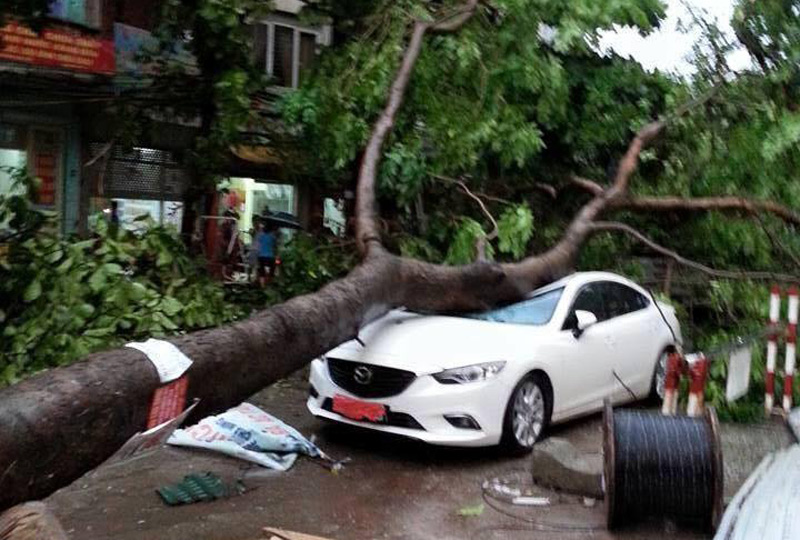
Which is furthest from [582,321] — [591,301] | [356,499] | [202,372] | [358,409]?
[202,372]

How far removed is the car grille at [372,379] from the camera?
7371mm

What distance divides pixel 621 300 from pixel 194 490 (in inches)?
191

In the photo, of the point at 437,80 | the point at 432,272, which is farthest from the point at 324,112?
the point at 432,272

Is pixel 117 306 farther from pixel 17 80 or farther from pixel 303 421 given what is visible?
pixel 17 80

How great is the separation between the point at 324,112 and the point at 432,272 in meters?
3.42

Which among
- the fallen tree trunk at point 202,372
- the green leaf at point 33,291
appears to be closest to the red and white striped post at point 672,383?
the fallen tree trunk at point 202,372

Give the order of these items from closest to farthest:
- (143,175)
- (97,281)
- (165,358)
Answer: (165,358) < (97,281) < (143,175)

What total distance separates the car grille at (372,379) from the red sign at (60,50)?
286 inches

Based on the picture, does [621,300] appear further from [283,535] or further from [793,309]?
[283,535]

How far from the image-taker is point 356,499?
654 centimetres

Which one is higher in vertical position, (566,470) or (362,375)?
(362,375)

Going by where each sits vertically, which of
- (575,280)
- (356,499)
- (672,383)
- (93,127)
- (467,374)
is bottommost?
(356,499)

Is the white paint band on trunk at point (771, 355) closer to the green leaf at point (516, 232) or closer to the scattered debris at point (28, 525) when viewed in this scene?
the green leaf at point (516, 232)

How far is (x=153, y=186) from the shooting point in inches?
617
